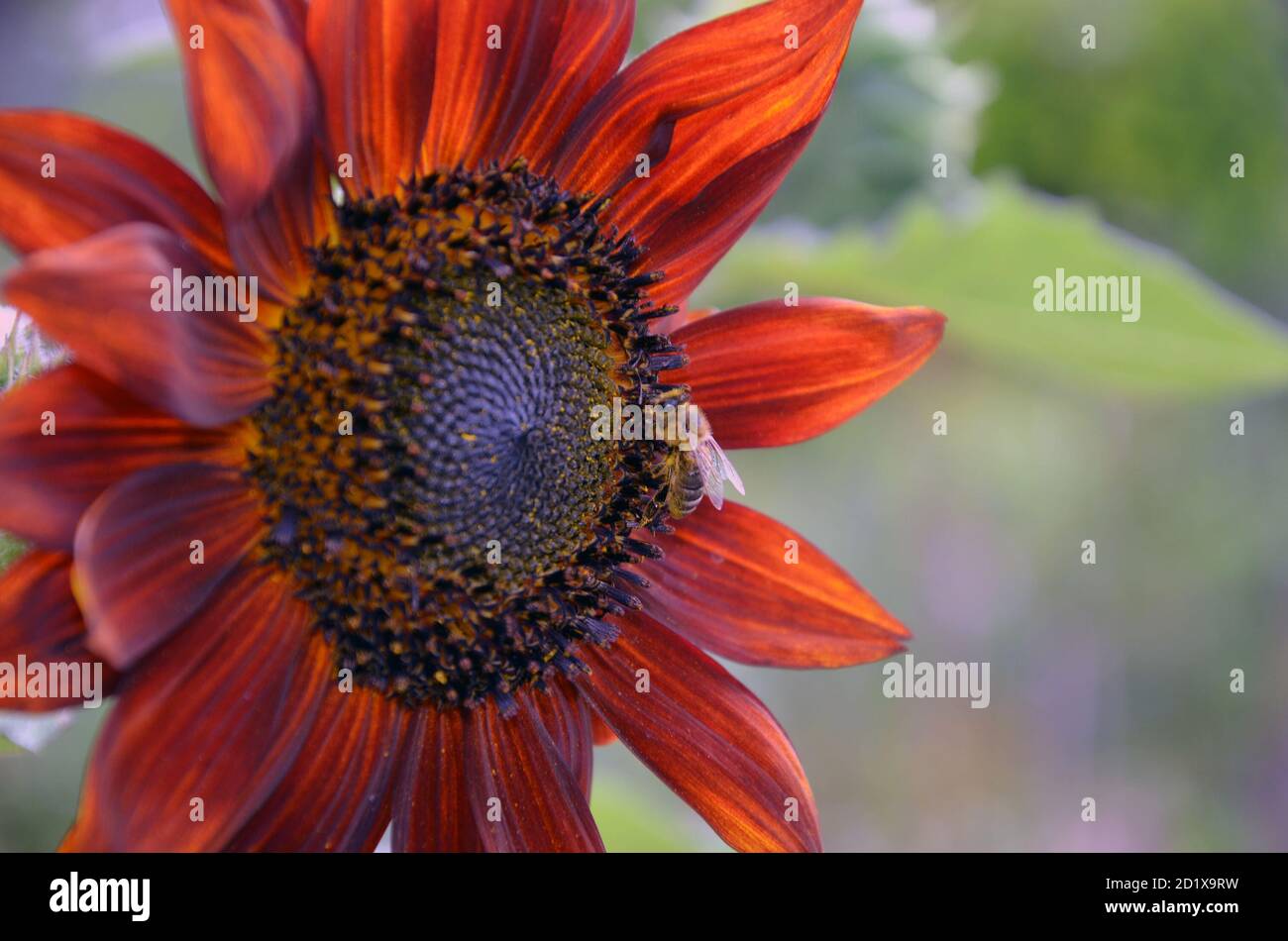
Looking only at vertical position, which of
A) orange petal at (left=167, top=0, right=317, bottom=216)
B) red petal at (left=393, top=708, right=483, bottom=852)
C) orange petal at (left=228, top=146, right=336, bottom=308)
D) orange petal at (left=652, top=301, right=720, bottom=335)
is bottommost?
red petal at (left=393, top=708, right=483, bottom=852)

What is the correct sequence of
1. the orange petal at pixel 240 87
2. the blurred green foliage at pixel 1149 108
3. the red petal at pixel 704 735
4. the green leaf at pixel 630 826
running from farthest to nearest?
the blurred green foliage at pixel 1149 108 < the green leaf at pixel 630 826 < the red petal at pixel 704 735 < the orange petal at pixel 240 87

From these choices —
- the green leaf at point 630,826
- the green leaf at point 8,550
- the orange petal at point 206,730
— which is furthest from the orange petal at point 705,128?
the green leaf at point 630,826

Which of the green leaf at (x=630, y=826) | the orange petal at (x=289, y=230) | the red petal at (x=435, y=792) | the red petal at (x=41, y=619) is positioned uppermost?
the orange petal at (x=289, y=230)

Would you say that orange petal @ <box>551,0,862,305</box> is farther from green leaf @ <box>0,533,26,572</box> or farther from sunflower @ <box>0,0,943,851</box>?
green leaf @ <box>0,533,26,572</box>

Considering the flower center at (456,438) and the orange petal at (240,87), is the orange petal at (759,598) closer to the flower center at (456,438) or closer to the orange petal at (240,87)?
the flower center at (456,438)

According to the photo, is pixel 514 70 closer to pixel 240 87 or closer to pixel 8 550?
pixel 240 87

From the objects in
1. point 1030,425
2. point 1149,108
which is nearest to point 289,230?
point 1149,108

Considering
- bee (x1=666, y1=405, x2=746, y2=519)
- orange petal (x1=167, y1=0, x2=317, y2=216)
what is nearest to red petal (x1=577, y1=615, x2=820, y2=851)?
bee (x1=666, y1=405, x2=746, y2=519)

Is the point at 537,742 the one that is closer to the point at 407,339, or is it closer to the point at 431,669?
the point at 431,669
